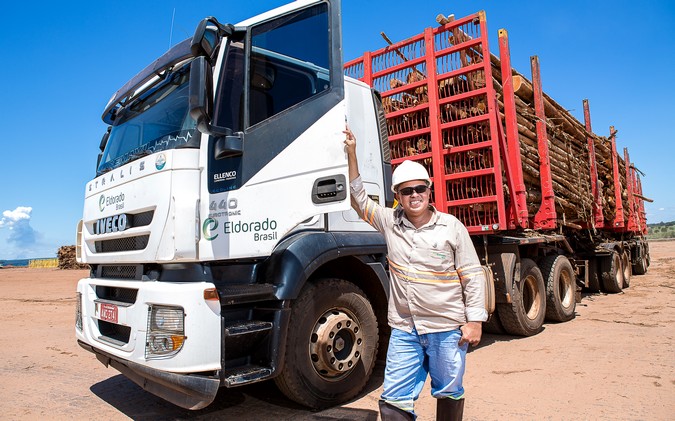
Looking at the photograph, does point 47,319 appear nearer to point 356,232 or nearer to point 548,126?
point 356,232

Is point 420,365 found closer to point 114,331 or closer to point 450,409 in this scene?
point 450,409

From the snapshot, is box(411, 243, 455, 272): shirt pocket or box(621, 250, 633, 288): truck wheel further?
box(621, 250, 633, 288): truck wheel

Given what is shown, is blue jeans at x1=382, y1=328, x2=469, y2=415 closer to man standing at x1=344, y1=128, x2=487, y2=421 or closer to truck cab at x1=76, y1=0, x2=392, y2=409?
man standing at x1=344, y1=128, x2=487, y2=421

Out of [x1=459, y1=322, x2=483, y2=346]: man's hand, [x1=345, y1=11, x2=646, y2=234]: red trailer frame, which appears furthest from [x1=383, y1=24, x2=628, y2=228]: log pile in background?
[x1=459, y1=322, x2=483, y2=346]: man's hand

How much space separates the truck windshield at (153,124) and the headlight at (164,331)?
3.76ft

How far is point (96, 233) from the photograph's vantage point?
3.87m

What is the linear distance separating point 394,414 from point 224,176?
189 cm

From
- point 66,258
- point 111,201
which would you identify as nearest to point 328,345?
point 111,201

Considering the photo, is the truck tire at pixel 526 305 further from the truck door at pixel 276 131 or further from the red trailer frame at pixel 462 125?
the truck door at pixel 276 131

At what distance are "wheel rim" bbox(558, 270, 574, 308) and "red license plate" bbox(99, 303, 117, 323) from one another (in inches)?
258

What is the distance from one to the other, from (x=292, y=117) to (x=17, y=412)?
342 centimetres

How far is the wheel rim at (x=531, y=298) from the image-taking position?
21.3ft

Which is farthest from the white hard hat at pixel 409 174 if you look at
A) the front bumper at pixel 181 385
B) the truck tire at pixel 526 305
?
the truck tire at pixel 526 305

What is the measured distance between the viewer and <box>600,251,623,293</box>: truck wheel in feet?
35.0
